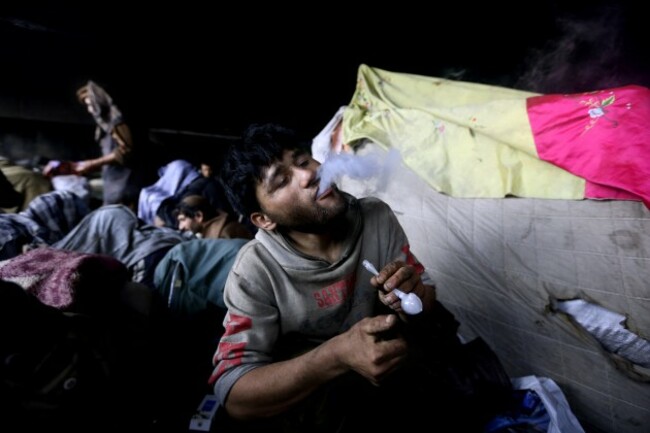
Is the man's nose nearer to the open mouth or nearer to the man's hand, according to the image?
the open mouth

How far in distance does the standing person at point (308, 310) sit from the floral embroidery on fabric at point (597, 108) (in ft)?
3.97

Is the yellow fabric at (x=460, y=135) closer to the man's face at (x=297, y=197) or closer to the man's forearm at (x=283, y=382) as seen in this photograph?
the man's face at (x=297, y=197)

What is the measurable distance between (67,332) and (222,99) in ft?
23.5

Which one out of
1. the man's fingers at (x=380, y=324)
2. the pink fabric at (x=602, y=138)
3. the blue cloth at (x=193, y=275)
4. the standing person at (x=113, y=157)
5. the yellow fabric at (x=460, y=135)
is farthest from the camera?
the standing person at (x=113, y=157)

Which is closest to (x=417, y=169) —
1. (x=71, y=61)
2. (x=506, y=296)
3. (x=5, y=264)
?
(x=506, y=296)

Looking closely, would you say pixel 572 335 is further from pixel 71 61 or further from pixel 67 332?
pixel 71 61

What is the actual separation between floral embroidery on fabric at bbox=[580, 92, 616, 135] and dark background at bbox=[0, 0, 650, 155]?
11.3ft

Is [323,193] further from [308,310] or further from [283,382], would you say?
[283,382]

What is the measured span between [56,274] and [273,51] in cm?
578

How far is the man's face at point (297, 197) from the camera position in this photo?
57.2 inches

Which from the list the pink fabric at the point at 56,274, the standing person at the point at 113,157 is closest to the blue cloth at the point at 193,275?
the pink fabric at the point at 56,274

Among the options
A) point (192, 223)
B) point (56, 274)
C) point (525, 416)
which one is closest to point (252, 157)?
point (56, 274)

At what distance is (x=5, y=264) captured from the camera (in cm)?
193

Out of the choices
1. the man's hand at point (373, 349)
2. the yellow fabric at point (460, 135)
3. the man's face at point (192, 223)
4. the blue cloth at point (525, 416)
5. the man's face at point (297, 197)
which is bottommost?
the man's face at point (192, 223)
